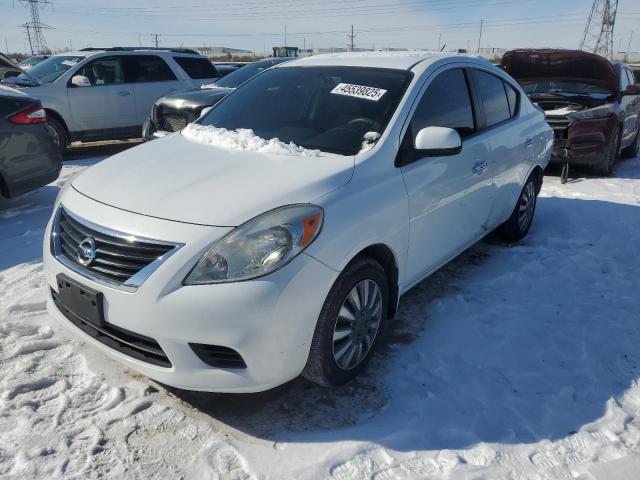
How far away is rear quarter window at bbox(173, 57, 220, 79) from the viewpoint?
33.0 feet

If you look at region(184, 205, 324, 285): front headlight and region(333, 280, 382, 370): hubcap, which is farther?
region(333, 280, 382, 370): hubcap

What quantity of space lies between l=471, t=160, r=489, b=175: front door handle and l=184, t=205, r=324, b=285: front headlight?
1.69 m

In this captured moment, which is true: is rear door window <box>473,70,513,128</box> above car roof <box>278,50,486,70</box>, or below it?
below

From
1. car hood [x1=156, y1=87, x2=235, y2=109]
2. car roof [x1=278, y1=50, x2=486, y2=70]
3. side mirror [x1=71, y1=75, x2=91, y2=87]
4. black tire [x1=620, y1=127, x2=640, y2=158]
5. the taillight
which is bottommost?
black tire [x1=620, y1=127, x2=640, y2=158]

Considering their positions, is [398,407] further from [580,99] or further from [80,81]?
[80,81]

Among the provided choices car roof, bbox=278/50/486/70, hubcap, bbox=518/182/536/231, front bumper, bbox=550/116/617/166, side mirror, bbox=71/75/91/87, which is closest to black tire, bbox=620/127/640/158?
front bumper, bbox=550/116/617/166

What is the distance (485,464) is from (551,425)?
0.48 m

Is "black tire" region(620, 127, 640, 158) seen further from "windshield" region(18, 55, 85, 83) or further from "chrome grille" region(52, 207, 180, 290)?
"windshield" region(18, 55, 85, 83)

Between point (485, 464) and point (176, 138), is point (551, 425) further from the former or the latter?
point (176, 138)

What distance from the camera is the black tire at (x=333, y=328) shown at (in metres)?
2.49

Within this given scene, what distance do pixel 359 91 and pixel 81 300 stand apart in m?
1.99

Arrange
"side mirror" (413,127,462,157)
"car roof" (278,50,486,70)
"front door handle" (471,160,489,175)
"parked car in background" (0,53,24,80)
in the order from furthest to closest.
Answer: "parked car in background" (0,53,24,80), "front door handle" (471,160,489,175), "car roof" (278,50,486,70), "side mirror" (413,127,462,157)

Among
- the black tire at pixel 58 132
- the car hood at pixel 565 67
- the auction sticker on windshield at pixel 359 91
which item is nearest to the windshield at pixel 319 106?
the auction sticker on windshield at pixel 359 91

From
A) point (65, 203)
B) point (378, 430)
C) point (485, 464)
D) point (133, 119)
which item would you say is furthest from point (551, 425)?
point (133, 119)
